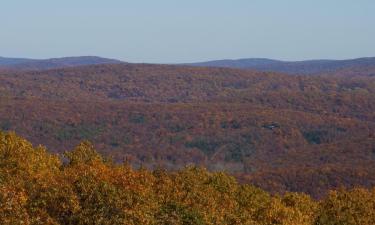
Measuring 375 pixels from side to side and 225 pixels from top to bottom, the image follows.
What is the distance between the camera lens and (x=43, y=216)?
33.3 metres

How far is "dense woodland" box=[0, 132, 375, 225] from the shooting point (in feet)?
109

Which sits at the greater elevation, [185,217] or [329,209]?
[185,217]

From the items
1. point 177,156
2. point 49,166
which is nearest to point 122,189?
point 49,166

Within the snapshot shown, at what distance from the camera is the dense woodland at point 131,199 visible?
33.1 m

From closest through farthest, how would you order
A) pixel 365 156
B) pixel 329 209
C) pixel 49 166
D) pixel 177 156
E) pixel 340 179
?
1. pixel 49 166
2. pixel 329 209
3. pixel 340 179
4. pixel 365 156
5. pixel 177 156

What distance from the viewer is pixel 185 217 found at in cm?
3475

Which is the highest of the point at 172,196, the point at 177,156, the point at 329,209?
the point at 172,196

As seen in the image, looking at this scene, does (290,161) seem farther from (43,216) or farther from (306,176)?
(43,216)

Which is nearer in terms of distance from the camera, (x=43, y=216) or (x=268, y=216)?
(x=43, y=216)

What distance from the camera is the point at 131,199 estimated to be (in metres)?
33.8

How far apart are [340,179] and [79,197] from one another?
103 m

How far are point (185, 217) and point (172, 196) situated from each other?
226 inches

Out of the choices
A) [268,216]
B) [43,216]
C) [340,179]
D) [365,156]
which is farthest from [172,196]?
[365,156]

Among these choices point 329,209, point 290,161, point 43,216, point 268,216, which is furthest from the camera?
point 290,161
